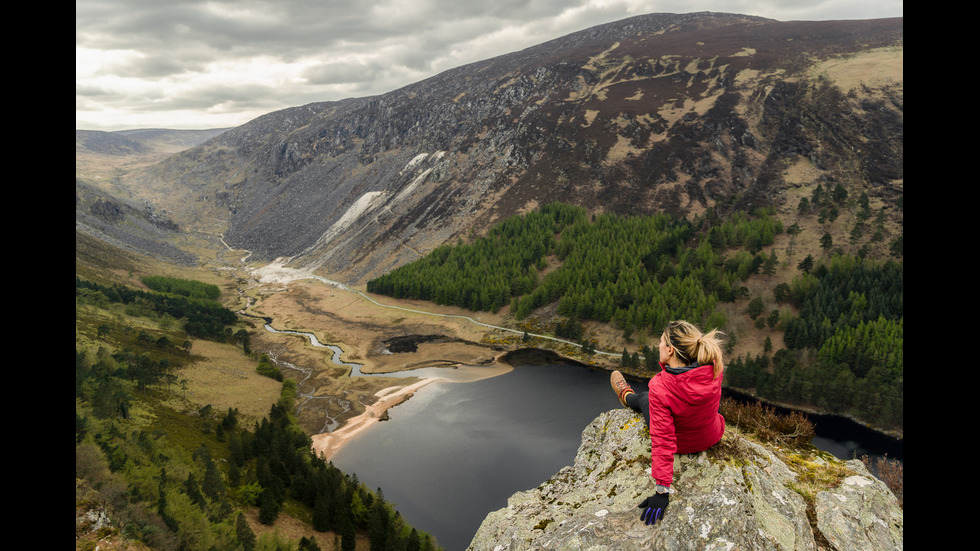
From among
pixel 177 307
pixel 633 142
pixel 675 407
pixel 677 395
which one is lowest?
pixel 177 307

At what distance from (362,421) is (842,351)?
60675 millimetres

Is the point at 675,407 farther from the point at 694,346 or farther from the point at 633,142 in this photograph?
the point at 633,142

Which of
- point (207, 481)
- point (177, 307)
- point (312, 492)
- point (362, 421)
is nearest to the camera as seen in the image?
point (207, 481)

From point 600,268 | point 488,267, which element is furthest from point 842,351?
point 488,267

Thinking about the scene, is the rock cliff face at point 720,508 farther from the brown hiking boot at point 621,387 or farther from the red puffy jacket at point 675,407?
the brown hiking boot at point 621,387

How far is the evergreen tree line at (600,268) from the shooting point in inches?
2972

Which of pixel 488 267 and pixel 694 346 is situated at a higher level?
pixel 694 346

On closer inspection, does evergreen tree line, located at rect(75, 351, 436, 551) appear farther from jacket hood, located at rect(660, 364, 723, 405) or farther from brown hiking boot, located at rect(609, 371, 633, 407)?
jacket hood, located at rect(660, 364, 723, 405)

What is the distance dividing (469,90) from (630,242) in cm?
12658

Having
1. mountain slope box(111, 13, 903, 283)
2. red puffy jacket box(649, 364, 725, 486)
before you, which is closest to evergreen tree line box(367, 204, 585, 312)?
mountain slope box(111, 13, 903, 283)

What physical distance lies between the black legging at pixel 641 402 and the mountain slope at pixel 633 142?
337 ft

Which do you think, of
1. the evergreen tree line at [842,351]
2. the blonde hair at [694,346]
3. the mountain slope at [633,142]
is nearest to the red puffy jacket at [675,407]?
the blonde hair at [694,346]

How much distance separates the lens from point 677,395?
666 cm
